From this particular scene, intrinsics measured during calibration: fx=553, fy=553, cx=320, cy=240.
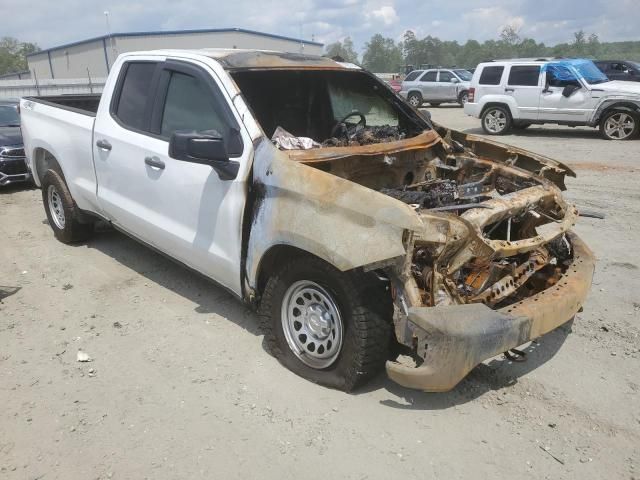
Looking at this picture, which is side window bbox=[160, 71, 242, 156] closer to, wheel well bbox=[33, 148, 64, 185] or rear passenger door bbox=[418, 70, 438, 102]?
wheel well bbox=[33, 148, 64, 185]

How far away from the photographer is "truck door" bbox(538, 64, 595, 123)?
13250mm

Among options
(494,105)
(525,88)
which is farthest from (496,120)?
(525,88)

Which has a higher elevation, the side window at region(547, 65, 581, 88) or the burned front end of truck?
the side window at region(547, 65, 581, 88)

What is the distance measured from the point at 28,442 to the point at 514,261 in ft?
9.88

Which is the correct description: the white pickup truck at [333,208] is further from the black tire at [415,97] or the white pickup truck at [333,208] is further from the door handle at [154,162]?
the black tire at [415,97]

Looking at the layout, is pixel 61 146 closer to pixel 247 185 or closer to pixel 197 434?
pixel 247 185

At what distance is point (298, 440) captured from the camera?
2.88 m

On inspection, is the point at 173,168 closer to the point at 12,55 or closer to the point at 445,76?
the point at 445,76

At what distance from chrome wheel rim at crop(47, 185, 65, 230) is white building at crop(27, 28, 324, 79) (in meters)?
35.5

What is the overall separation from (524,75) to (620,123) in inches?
105

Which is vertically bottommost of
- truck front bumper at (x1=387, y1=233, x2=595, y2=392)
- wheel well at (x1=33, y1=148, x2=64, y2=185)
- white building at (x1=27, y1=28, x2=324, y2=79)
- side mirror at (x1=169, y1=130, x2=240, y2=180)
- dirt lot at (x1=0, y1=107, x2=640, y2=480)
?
dirt lot at (x1=0, y1=107, x2=640, y2=480)

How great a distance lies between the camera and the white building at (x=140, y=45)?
4156 cm

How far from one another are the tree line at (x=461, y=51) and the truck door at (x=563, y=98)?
57784 millimetres

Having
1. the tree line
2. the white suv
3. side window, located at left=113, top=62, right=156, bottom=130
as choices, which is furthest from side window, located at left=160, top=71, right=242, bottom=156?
the tree line
